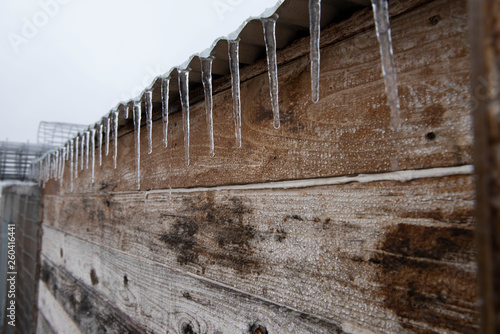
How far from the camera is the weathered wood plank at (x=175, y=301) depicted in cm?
103

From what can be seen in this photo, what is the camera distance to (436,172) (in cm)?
68

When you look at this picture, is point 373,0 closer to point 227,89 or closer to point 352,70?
point 352,70

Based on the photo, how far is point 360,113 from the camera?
33.1 inches

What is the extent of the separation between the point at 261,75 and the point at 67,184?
3.07m

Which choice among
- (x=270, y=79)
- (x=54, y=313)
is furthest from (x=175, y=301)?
(x=54, y=313)

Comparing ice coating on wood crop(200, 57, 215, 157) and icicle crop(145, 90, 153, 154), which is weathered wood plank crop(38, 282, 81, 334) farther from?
ice coating on wood crop(200, 57, 215, 157)

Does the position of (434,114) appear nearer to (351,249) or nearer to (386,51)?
(386,51)

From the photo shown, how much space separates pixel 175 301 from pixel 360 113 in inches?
50.2

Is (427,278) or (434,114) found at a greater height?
(434,114)

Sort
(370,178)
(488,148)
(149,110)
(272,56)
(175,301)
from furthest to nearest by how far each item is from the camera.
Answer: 1. (149,110)
2. (175,301)
3. (272,56)
4. (370,178)
5. (488,148)

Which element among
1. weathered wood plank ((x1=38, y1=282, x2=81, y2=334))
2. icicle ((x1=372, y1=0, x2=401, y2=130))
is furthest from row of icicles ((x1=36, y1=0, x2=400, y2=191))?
weathered wood plank ((x1=38, y1=282, x2=81, y2=334))

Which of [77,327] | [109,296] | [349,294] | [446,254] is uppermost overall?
[446,254]

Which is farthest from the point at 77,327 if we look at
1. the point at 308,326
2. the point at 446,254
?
the point at 446,254

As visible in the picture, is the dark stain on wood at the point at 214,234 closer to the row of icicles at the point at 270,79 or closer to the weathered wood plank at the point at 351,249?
the weathered wood plank at the point at 351,249
